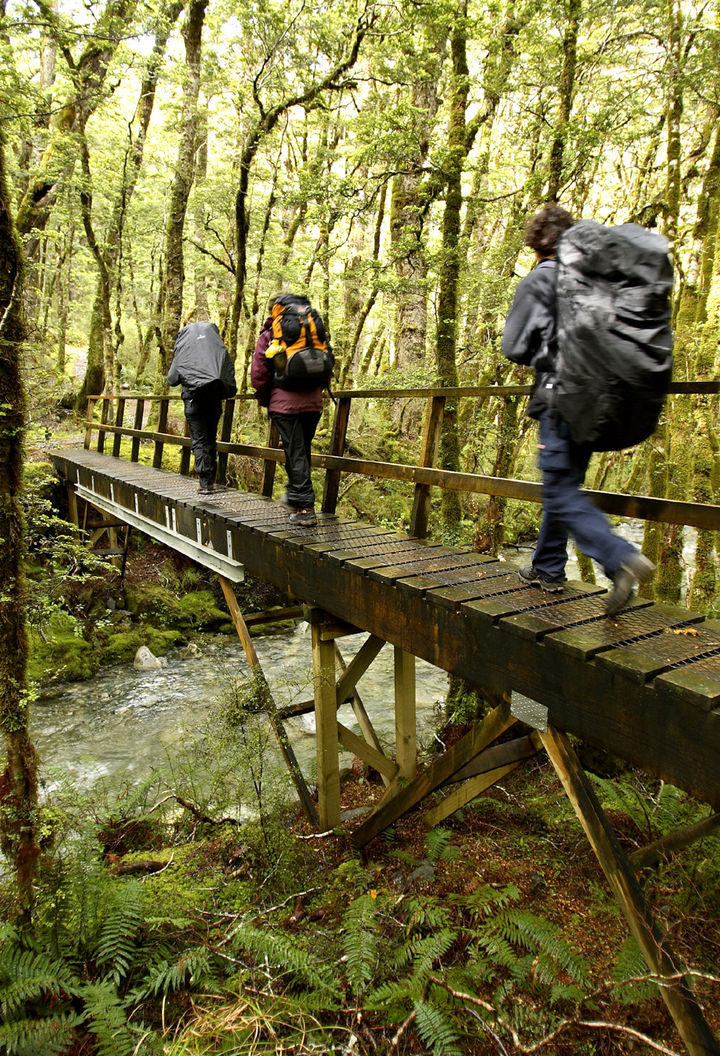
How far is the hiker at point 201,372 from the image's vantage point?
259 inches

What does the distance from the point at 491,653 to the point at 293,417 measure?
2933mm

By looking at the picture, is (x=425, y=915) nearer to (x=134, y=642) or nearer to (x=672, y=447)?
(x=672, y=447)

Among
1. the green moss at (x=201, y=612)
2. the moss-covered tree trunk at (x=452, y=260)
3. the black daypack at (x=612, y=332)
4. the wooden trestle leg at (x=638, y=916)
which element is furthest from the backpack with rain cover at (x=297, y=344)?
Answer: the green moss at (x=201, y=612)

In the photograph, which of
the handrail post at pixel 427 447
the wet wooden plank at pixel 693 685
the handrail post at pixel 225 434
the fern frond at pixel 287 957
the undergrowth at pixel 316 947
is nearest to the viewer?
the wet wooden plank at pixel 693 685

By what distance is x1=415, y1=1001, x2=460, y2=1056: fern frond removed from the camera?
8.74ft

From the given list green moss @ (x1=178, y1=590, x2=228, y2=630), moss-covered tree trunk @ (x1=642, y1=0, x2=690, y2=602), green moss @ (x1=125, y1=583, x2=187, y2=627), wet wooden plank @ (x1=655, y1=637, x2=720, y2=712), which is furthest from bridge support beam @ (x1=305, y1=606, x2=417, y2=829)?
green moss @ (x1=125, y1=583, x2=187, y2=627)

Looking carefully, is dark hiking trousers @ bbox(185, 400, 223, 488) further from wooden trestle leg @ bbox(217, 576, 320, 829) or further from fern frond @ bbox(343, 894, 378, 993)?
fern frond @ bbox(343, 894, 378, 993)

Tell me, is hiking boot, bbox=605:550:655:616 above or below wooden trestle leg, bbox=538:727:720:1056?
above

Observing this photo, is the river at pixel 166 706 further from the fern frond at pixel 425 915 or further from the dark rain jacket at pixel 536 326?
the dark rain jacket at pixel 536 326

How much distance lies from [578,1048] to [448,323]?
6457 mm

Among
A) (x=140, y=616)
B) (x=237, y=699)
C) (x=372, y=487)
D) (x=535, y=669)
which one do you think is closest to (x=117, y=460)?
(x=140, y=616)

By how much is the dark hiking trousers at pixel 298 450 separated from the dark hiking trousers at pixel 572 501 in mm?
2529

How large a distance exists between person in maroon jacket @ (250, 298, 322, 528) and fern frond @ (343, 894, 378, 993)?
9.37 ft

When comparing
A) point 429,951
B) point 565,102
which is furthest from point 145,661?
point 565,102
